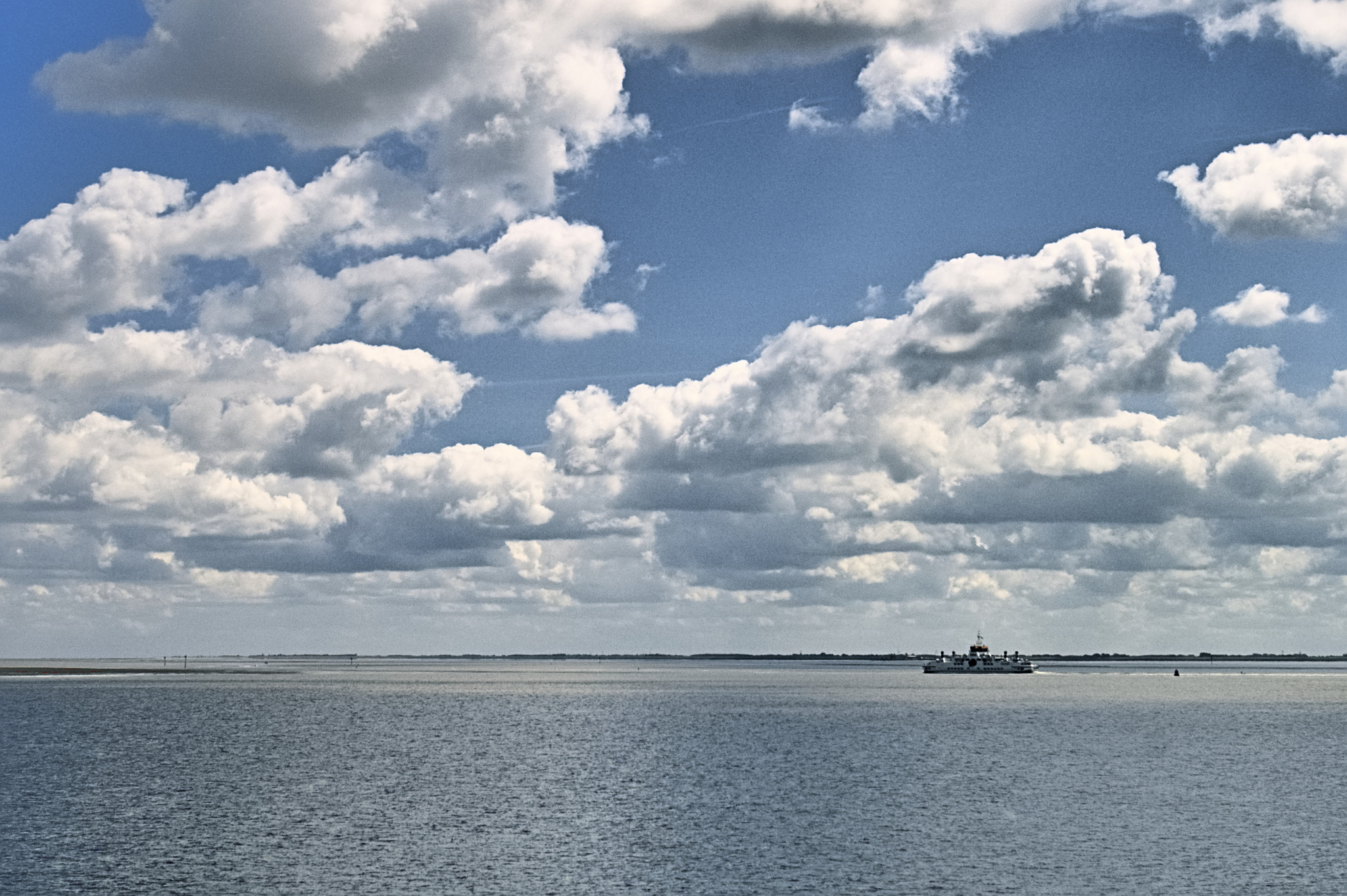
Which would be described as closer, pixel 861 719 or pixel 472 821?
pixel 472 821

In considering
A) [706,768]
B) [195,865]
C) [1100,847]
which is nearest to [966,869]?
[1100,847]

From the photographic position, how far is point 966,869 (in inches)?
2884

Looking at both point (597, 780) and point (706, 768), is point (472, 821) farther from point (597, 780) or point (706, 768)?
point (706, 768)

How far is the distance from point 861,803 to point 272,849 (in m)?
42.6

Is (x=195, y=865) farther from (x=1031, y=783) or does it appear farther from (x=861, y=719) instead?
(x=861, y=719)

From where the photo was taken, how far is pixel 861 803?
100062 millimetres

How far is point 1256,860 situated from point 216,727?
142096 mm

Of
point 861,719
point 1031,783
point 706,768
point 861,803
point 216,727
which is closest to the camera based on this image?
point 861,803

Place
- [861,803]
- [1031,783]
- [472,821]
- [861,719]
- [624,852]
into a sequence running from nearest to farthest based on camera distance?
[624,852] → [472,821] → [861,803] → [1031,783] → [861,719]

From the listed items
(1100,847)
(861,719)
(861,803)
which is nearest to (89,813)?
(861,803)

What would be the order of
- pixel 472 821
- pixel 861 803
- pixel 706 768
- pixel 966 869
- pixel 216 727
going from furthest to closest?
1. pixel 216 727
2. pixel 706 768
3. pixel 861 803
4. pixel 472 821
5. pixel 966 869

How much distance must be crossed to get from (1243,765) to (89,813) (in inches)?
3920

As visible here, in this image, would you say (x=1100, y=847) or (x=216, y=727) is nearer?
(x=1100, y=847)

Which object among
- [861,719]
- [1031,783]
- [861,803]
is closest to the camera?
[861,803]
